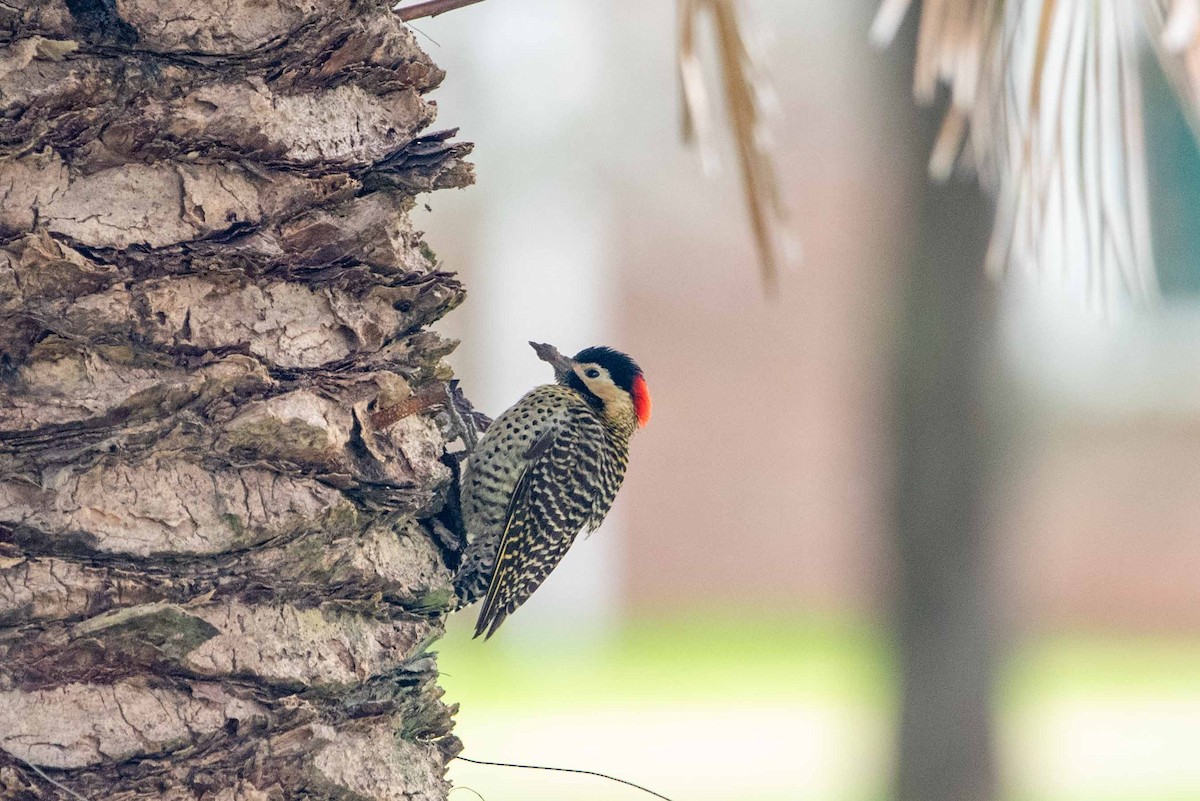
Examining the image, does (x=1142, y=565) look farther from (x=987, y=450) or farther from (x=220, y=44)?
(x=220, y=44)

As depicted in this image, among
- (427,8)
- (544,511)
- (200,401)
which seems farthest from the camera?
(544,511)

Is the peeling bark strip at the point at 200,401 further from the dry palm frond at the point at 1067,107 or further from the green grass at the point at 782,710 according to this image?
the green grass at the point at 782,710

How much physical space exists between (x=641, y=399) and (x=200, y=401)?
269 centimetres

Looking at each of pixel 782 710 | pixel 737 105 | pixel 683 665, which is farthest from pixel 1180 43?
pixel 683 665

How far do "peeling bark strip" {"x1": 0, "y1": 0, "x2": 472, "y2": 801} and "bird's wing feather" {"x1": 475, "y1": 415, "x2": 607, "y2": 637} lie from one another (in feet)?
5.47

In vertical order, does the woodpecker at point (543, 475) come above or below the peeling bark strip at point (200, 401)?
below

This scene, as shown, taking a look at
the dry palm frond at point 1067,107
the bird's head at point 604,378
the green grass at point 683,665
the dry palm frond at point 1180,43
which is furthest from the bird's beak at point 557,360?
the green grass at point 683,665

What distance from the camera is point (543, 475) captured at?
411 centimetres

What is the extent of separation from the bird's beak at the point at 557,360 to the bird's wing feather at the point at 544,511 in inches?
8.6

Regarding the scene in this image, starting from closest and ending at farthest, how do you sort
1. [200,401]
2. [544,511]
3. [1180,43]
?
[1180,43] → [200,401] → [544,511]

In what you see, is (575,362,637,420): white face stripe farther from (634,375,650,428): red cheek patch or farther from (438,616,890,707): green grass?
(438,616,890,707): green grass

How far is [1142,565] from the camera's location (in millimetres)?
12984

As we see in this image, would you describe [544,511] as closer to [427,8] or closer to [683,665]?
[427,8]

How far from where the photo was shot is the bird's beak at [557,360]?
4.36 metres
